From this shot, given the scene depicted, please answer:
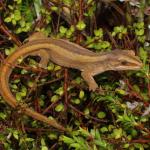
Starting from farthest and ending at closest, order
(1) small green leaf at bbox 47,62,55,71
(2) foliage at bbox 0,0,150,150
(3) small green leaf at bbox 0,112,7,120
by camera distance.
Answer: (3) small green leaf at bbox 0,112,7,120, (1) small green leaf at bbox 47,62,55,71, (2) foliage at bbox 0,0,150,150

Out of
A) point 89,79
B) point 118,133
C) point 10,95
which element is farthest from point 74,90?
point 118,133

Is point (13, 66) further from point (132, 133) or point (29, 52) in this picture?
point (132, 133)

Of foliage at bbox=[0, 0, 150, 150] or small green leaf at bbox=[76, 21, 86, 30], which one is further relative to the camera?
small green leaf at bbox=[76, 21, 86, 30]

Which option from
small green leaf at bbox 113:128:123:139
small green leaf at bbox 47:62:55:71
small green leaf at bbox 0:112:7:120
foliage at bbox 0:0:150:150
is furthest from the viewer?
small green leaf at bbox 0:112:7:120

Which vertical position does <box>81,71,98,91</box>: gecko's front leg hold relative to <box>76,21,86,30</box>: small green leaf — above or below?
below

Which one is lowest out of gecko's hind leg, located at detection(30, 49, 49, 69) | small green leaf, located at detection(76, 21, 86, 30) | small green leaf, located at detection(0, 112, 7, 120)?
small green leaf, located at detection(0, 112, 7, 120)

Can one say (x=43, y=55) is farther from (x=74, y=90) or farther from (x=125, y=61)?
(x=125, y=61)

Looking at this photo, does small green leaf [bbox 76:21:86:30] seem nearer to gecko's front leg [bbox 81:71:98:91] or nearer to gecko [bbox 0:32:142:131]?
gecko [bbox 0:32:142:131]

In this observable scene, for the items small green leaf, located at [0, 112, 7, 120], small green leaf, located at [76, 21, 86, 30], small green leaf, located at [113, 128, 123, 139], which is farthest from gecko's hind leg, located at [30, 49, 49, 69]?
small green leaf, located at [113, 128, 123, 139]
